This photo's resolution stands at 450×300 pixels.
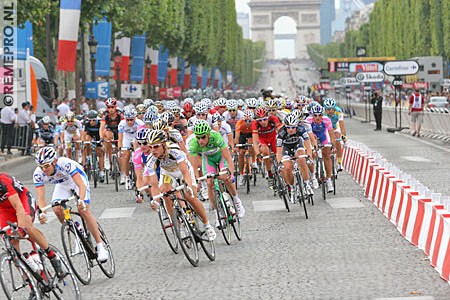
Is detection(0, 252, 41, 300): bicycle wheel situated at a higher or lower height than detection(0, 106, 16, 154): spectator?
lower

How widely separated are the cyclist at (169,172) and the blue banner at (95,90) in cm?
3452

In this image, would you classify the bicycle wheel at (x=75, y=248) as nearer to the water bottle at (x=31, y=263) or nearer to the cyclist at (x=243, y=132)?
the water bottle at (x=31, y=263)

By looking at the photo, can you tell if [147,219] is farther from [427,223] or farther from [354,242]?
[427,223]

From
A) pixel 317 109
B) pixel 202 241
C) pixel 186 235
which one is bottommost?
pixel 202 241

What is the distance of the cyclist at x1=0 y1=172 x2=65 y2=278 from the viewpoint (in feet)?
34.2

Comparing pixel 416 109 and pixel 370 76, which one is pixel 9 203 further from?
pixel 370 76

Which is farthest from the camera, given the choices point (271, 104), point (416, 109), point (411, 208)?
point (416, 109)

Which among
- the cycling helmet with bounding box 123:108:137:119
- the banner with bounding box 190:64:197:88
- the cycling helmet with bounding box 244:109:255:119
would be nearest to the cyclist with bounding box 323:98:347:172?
the cycling helmet with bounding box 244:109:255:119

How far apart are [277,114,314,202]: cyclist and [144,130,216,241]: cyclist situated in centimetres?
470

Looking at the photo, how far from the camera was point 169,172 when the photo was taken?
46.1 feet

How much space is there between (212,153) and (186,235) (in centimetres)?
299

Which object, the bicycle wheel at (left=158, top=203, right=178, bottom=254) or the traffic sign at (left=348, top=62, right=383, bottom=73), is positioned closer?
the bicycle wheel at (left=158, top=203, right=178, bottom=254)

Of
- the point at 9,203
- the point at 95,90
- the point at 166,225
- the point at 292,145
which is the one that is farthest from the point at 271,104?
the point at 95,90

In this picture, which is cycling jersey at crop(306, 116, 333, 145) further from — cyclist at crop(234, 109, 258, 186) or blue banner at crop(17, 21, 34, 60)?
blue banner at crop(17, 21, 34, 60)
